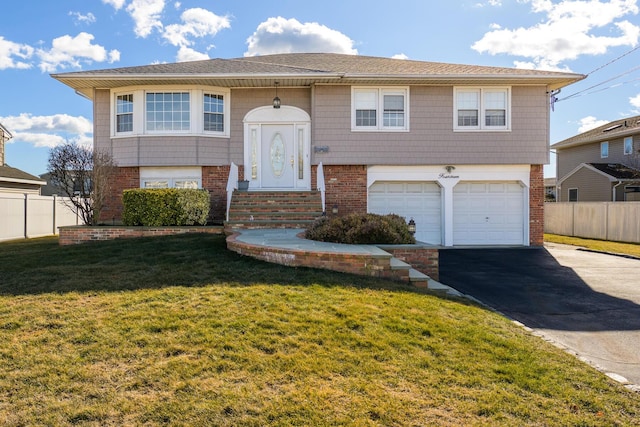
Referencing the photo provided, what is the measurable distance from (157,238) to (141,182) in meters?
4.56

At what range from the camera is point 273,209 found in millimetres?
11891

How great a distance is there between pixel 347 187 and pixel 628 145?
20.4 metres

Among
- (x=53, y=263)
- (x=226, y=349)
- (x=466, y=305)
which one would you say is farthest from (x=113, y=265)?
(x=466, y=305)

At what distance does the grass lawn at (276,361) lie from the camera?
300cm

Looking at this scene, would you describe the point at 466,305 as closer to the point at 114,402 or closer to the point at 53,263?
the point at 114,402

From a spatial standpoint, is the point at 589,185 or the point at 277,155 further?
the point at 589,185

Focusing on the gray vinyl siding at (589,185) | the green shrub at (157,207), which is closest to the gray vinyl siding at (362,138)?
the green shrub at (157,207)

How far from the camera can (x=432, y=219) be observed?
1476cm

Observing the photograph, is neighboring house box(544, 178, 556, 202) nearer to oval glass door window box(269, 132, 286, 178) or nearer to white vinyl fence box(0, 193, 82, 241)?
oval glass door window box(269, 132, 286, 178)

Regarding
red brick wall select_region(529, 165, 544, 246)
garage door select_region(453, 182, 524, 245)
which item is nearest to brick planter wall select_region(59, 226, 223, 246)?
garage door select_region(453, 182, 524, 245)

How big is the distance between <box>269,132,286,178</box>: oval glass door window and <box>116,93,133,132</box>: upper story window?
4514mm

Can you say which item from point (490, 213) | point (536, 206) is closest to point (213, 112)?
point (490, 213)

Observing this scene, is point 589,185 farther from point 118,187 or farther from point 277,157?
point 118,187

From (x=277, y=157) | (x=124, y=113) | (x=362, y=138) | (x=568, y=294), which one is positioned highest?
(x=124, y=113)
